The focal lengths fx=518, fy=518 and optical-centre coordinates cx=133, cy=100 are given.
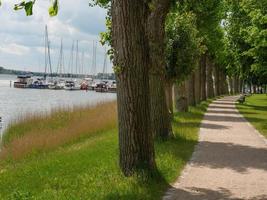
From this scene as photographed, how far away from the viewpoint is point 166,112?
681 inches

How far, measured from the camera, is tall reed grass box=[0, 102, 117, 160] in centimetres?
1858

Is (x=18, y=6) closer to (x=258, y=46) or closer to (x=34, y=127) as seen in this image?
(x=34, y=127)

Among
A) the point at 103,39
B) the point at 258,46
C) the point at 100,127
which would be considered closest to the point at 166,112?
the point at 100,127

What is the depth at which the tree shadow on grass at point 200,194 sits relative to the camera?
353 inches

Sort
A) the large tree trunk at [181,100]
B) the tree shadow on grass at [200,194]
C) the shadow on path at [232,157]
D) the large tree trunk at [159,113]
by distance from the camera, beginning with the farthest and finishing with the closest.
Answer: the large tree trunk at [181,100]
the large tree trunk at [159,113]
the shadow on path at [232,157]
the tree shadow on grass at [200,194]

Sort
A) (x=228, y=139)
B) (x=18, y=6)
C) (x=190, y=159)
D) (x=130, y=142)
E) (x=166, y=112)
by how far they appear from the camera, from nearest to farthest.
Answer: (x=18, y=6)
(x=130, y=142)
(x=190, y=159)
(x=166, y=112)
(x=228, y=139)

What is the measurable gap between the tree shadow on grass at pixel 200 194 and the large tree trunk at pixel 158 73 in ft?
23.6

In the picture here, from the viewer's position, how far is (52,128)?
25312 millimetres

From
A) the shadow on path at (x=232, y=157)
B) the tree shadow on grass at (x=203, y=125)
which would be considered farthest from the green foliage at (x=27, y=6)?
the tree shadow on grass at (x=203, y=125)

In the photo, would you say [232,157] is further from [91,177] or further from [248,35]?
[248,35]

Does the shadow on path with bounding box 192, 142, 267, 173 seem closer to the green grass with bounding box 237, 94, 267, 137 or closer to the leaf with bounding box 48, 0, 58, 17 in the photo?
the green grass with bounding box 237, 94, 267, 137

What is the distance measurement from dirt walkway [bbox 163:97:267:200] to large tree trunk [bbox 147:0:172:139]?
1.35m

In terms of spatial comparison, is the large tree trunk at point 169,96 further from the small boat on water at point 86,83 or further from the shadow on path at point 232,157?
the small boat on water at point 86,83

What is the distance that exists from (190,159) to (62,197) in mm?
5570
